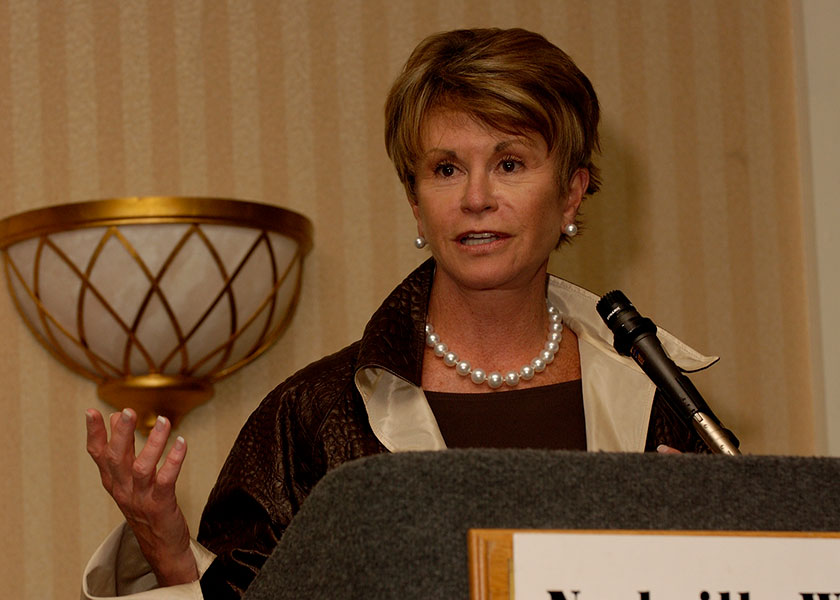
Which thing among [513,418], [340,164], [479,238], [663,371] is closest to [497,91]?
[479,238]

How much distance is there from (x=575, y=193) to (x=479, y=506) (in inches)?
40.3

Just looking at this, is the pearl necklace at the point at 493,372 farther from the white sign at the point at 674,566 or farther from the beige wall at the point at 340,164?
the white sign at the point at 674,566

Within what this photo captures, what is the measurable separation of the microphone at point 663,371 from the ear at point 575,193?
476 millimetres

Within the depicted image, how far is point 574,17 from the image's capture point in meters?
2.28

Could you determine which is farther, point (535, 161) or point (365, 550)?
point (535, 161)

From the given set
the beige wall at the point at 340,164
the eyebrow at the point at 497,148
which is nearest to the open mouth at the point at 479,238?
the eyebrow at the point at 497,148

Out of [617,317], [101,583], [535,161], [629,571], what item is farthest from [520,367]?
[629,571]

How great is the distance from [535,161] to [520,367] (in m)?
0.27

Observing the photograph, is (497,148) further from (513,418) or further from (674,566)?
(674,566)

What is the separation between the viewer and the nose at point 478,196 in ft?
4.33

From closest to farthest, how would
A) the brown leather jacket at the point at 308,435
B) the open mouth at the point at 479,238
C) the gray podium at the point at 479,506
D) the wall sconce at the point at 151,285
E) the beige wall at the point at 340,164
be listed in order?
the gray podium at the point at 479,506
the brown leather jacket at the point at 308,435
the open mouth at the point at 479,238
the wall sconce at the point at 151,285
the beige wall at the point at 340,164

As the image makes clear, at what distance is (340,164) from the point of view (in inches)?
83.0

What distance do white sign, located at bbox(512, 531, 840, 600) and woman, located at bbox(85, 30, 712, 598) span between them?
28.7 inches

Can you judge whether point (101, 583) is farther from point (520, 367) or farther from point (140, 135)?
point (140, 135)
